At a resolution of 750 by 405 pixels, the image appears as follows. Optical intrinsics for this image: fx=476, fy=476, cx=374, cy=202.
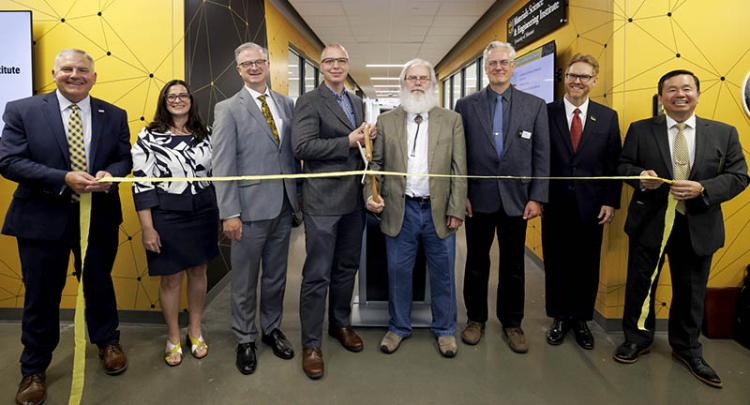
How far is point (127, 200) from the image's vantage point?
326cm

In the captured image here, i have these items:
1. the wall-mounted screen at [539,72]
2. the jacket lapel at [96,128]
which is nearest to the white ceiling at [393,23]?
the wall-mounted screen at [539,72]

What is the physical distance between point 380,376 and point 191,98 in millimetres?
1857

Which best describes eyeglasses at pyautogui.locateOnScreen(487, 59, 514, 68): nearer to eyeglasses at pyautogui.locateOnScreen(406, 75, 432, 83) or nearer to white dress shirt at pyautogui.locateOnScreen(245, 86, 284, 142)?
eyeglasses at pyautogui.locateOnScreen(406, 75, 432, 83)

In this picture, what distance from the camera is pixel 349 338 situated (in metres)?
2.94

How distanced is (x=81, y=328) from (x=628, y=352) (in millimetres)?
2931

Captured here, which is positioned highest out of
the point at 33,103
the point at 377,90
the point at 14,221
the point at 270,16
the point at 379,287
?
the point at 377,90

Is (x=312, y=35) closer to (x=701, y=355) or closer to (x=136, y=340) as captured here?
(x=136, y=340)

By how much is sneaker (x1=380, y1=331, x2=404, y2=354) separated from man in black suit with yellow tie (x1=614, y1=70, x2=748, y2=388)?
50.5 inches

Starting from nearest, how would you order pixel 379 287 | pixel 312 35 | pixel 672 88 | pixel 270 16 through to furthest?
pixel 672 88 → pixel 379 287 → pixel 270 16 → pixel 312 35

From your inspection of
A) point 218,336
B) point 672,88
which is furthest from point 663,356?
point 218,336

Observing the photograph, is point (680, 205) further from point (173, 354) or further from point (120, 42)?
point (120, 42)

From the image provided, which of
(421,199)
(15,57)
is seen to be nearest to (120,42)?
(15,57)

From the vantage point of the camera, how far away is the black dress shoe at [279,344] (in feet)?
9.16

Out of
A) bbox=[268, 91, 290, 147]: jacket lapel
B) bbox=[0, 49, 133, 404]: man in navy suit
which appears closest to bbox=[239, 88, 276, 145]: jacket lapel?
bbox=[268, 91, 290, 147]: jacket lapel
